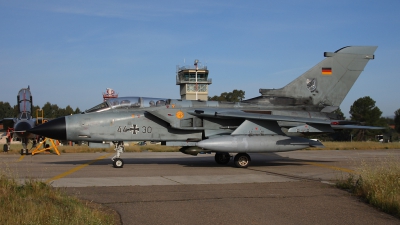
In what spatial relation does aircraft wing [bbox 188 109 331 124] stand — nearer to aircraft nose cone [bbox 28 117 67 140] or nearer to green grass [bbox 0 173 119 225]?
aircraft nose cone [bbox 28 117 67 140]

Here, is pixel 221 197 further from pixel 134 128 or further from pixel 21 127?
pixel 21 127

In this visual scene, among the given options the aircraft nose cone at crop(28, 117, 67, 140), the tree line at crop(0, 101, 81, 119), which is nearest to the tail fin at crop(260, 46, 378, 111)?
the aircraft nose cone at crop(28, 117, 67, 140)

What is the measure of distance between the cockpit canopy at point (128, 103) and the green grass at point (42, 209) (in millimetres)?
7072

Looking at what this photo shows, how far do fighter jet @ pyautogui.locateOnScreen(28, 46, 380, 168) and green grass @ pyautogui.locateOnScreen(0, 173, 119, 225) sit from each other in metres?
6.59

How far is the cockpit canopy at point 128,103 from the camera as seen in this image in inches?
571

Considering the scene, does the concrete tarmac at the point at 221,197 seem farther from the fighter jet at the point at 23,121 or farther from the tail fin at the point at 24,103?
the tail fin at the point at 24,103

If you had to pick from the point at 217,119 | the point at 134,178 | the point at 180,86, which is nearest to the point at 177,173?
the point at 134,178

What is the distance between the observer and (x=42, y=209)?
570 cm

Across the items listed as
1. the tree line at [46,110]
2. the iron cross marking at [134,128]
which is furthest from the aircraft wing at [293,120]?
the tree line at [46,110]

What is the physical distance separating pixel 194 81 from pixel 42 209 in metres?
50.9

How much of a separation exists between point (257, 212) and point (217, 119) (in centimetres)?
836

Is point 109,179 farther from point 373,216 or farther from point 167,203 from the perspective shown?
point 373,216

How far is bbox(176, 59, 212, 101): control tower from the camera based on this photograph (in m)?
56.3

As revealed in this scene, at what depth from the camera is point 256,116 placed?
550 inches
